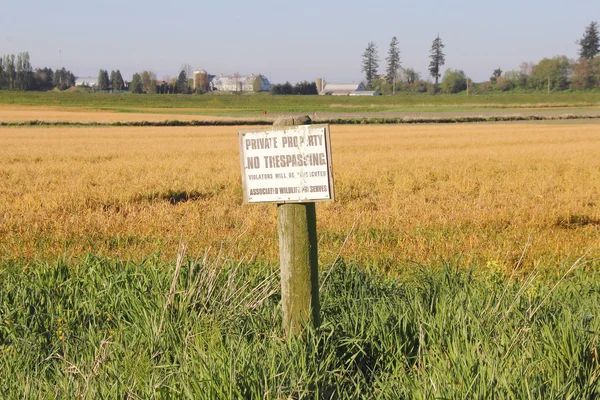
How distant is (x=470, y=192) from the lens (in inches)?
513

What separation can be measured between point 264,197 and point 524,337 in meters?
1.69

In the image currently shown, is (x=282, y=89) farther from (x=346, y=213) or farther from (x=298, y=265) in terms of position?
(x=298, y=265)

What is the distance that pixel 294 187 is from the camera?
3875mm

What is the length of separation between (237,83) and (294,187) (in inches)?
6920

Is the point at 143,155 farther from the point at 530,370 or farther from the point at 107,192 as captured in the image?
the point at 530,370

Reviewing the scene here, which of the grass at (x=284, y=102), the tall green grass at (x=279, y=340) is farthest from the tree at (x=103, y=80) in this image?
the tall green grass at (x=279, y=340)

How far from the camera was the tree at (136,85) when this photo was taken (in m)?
161

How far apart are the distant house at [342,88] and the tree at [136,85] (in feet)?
156

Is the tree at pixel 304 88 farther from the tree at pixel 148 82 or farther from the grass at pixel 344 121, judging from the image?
the grass at pixel 344 121

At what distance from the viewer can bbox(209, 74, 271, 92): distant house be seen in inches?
7070

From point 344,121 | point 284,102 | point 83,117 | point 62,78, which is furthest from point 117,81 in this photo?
point 344,121

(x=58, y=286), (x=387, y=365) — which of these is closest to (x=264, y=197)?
(x=387, y=365)

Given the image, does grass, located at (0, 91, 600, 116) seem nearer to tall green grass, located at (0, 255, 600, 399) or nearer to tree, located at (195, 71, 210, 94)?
tree, located at (195, 71, 210, 94)

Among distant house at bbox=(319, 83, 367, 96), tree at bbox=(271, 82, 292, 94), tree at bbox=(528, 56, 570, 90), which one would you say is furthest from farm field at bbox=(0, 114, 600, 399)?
distant house at bbox=(319, 83, 367, 96)
